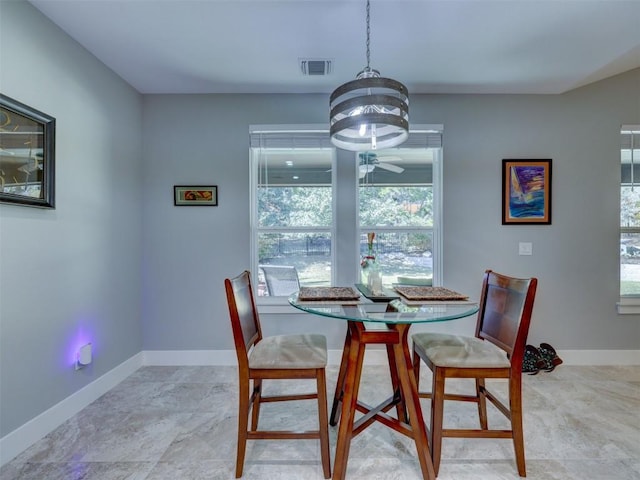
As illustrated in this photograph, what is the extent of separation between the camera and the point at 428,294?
1800 millimetres

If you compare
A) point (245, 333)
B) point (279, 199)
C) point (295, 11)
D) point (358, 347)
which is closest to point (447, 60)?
point (295, 11)

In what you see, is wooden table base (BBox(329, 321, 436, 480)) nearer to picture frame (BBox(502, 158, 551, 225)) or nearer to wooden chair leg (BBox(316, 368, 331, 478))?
wooden chair leg (BBox(316, 368, 331, 478))

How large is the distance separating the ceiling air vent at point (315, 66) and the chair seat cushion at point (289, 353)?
198 cm

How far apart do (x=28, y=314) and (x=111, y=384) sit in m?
0.98

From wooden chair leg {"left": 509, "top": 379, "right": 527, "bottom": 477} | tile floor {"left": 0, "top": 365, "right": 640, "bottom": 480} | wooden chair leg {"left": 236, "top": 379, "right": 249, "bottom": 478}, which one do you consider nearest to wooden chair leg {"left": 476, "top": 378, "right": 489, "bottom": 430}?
tile floor {"left": 0, "top": 365, "right": 640, "bottom": 480}

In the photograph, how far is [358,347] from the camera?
1533mm

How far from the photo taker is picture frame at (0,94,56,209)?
65.7 inches

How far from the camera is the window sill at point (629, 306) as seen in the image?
2.88m

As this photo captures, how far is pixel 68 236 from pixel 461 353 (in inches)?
98.6

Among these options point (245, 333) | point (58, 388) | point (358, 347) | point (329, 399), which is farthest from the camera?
point (329, 399)

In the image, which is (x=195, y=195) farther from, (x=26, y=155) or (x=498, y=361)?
(x=498, y=361)

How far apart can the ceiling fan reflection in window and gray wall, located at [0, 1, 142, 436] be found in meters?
2.03

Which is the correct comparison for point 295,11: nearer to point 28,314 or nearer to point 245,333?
point 245,333

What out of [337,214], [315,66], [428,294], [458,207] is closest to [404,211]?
[458,207]
